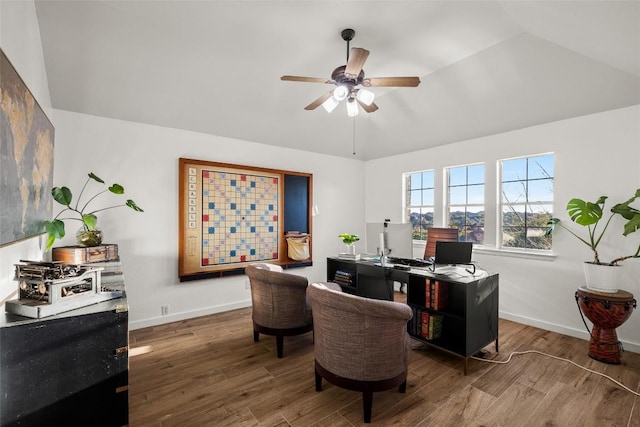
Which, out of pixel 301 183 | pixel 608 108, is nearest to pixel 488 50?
pixel 608 108

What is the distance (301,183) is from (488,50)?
3.12 meters

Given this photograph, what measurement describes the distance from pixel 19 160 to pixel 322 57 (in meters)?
2.67

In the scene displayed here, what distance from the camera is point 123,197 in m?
3.54

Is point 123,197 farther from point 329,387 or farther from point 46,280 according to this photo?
point 329,387

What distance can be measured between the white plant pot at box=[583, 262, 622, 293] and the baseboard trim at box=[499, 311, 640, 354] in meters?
0.75

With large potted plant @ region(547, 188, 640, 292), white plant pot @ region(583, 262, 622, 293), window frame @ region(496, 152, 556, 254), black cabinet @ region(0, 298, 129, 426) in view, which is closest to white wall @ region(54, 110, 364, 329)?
black cabinet @ region(0, 298, 129, 426)

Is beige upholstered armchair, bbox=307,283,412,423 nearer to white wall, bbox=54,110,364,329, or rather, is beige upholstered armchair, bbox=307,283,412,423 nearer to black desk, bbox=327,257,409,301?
black desk, bbox=327,257,409,301

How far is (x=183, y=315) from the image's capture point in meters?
3.93

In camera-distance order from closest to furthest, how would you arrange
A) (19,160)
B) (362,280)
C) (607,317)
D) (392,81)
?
(19,160) → (392,81) → (607,317) → (362,280)

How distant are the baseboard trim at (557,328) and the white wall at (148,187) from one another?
12.3 feet

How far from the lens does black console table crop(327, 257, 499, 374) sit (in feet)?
8.62

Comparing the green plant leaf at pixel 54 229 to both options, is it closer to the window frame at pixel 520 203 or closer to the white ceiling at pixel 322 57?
the white ceiling at pixel 322 57

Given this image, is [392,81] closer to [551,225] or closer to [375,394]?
[375,394]

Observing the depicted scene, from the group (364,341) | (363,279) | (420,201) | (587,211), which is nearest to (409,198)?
(420,201)
